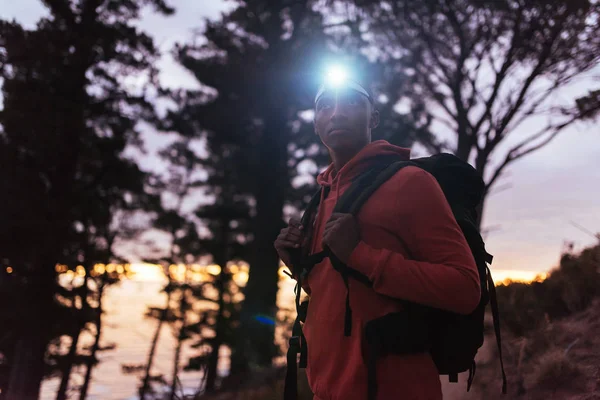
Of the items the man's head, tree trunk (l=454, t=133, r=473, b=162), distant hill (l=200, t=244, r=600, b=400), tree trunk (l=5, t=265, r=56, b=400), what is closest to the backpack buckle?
the man's head

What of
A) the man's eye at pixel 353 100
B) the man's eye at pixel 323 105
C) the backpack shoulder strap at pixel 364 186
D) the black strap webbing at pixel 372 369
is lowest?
the black strap webbing at pixel 372 369

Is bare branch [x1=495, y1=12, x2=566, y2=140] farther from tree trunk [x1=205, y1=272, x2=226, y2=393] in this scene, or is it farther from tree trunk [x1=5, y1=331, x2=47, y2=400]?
tree trunk [x1=205, y1=272, x2=226, y2=393]

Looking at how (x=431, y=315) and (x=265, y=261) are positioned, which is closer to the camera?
(x=431, y=315)

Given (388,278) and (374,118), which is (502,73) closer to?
(374,118)

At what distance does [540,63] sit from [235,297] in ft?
76.9

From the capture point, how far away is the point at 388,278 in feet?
4.62

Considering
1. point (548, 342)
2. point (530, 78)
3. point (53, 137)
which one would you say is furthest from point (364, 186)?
point (53, 137)

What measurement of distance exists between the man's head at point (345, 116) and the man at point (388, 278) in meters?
0.10

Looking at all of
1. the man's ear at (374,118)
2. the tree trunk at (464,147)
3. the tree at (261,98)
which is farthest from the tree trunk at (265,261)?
the man's ear at (374,118)

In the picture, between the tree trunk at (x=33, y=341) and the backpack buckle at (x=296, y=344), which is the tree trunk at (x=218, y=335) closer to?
the tree trunk at (x=33, y=341)

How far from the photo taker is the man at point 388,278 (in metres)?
1.39

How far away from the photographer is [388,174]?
1575 millimetres

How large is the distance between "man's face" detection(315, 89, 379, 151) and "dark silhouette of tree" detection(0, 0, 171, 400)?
9.09 metres

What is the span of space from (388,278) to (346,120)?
2.35 ft
